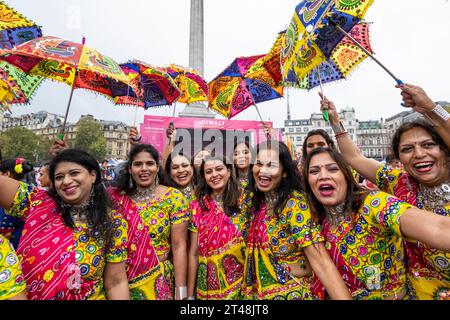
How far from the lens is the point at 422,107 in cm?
209

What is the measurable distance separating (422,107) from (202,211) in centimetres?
207

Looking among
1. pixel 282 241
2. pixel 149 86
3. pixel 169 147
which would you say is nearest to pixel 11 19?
pixel 149 86

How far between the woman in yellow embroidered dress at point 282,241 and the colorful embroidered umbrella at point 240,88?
12.0 ft

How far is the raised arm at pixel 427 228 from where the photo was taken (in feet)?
4.89

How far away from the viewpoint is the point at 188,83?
6.38 metres

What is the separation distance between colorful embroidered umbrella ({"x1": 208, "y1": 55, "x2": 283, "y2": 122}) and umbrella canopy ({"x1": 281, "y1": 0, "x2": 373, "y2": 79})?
2.90 meters

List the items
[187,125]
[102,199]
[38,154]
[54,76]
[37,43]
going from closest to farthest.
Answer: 1. [102,199]
2. [37,43]
3. [54,76]
4. [187,125]
5. [38,154]

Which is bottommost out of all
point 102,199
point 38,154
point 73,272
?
point 73,272

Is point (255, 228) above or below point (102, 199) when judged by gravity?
below

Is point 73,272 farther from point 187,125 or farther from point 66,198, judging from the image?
point 187,125

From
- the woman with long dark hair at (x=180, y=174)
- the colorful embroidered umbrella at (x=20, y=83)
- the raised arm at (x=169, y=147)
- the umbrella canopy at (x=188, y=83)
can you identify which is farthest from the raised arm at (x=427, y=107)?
the umbrella canopy at (x=188, y=83)

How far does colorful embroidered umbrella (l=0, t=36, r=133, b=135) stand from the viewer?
295 centimetres

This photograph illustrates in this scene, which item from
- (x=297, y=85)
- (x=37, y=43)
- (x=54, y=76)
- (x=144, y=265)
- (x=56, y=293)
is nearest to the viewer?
(x=56, y=293)

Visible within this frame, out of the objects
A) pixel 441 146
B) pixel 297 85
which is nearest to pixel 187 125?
pixel 297 85
